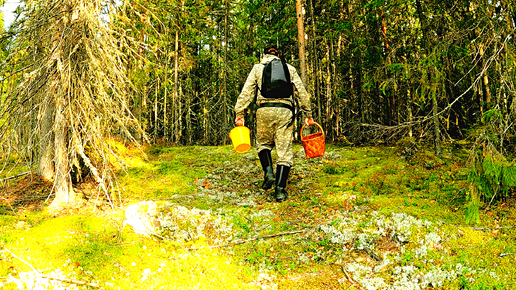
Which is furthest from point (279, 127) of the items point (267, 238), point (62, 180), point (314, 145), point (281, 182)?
point (62, 180)

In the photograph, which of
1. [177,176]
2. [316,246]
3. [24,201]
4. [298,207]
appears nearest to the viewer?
[316,246]

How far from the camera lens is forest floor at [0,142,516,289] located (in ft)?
10.3

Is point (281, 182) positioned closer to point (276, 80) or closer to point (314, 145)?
point (314, 145)

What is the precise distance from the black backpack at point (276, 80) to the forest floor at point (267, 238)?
6.14ft

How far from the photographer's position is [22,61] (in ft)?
14.3

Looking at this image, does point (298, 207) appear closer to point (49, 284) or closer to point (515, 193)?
point (515, 193)

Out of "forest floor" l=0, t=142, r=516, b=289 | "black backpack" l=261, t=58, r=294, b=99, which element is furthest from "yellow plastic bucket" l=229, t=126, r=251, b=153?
"forest floor" l=0, t=142, r=516, b=289

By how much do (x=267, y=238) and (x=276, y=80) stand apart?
278 cm

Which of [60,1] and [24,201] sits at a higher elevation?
[60,1]

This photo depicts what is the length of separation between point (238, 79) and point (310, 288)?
13.6 m

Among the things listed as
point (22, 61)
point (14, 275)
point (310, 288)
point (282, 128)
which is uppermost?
point (22, 61)

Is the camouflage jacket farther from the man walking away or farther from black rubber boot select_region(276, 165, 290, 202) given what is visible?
black rubber boot select_region(276, 165, 290, 202)

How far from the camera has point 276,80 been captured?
215 inches

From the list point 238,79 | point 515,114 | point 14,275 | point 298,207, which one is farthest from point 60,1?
point 238,79
